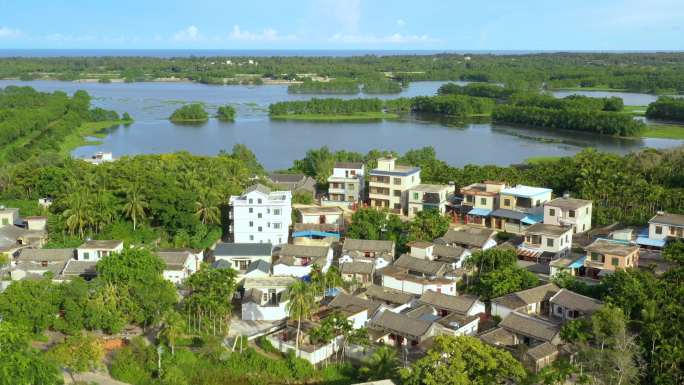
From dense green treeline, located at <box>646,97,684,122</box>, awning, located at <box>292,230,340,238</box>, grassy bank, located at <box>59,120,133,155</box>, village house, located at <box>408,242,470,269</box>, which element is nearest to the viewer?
village house, located at <box>408,242,470,269</box>

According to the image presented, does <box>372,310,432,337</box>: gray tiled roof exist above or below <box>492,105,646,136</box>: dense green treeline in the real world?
below

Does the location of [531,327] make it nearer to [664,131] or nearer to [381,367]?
[381,367]

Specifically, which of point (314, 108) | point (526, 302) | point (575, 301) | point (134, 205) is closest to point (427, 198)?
point (526, 302)

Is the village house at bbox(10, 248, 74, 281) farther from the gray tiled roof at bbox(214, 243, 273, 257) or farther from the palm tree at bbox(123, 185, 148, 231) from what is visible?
the gray tiled roof at bbox(214, 243, 273, 257)

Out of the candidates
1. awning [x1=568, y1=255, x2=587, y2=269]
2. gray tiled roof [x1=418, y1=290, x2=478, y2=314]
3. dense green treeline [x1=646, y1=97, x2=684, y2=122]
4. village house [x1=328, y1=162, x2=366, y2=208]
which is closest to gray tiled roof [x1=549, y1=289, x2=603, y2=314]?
gray tiled roof [x1=418, y1=290, x2=478, y2=314]

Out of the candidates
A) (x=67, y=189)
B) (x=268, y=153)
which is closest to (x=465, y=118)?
(x=268, y=153)

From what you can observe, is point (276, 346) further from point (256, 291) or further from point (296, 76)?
point (296, 76)
